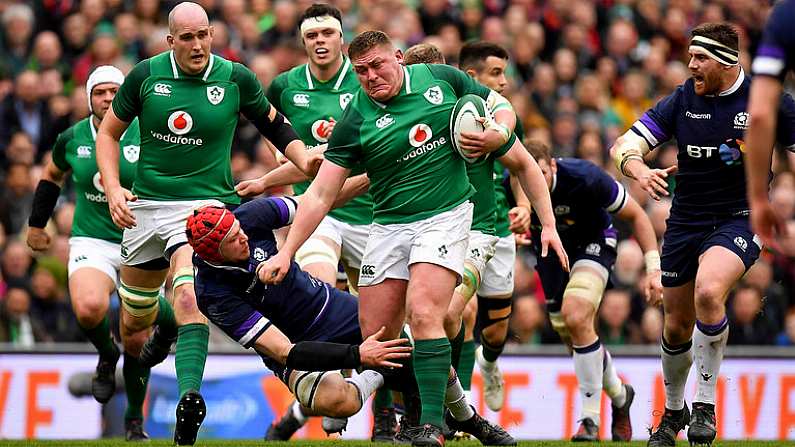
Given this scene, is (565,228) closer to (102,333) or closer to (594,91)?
(102,333)

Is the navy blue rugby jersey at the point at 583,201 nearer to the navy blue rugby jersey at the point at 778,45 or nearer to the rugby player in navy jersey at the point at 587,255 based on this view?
the rugby player in navy jersey at the point at 587,255

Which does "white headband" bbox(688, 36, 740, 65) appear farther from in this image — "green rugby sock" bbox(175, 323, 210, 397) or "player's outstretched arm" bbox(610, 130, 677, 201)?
"green rugby sock" bbox(175, 323, 210, 397)

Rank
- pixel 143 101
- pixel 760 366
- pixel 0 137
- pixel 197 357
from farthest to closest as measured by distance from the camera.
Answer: pixel 0 137, pixel 760 366, pixel 143 101, pixel 197 357

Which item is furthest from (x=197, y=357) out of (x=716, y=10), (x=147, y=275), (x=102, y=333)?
(x=716, y=10)

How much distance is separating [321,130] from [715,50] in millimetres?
3429

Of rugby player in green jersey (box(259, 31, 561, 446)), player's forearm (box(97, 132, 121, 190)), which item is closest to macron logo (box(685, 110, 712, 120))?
rugby player in green jersey (box(259, 31, 561, 446))

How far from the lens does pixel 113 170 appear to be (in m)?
9.80

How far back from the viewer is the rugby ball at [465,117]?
8586 mm

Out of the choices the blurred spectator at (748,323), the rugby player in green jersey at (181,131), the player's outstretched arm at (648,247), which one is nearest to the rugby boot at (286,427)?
the rugby player in green jersey at (181,131)

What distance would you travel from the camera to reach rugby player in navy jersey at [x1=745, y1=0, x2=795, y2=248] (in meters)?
6.19

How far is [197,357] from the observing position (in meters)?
9.23

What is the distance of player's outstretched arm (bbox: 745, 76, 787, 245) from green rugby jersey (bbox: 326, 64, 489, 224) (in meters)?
2.78

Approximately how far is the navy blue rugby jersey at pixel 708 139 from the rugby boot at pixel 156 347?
4223mm

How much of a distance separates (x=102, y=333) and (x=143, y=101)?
2415 mm
